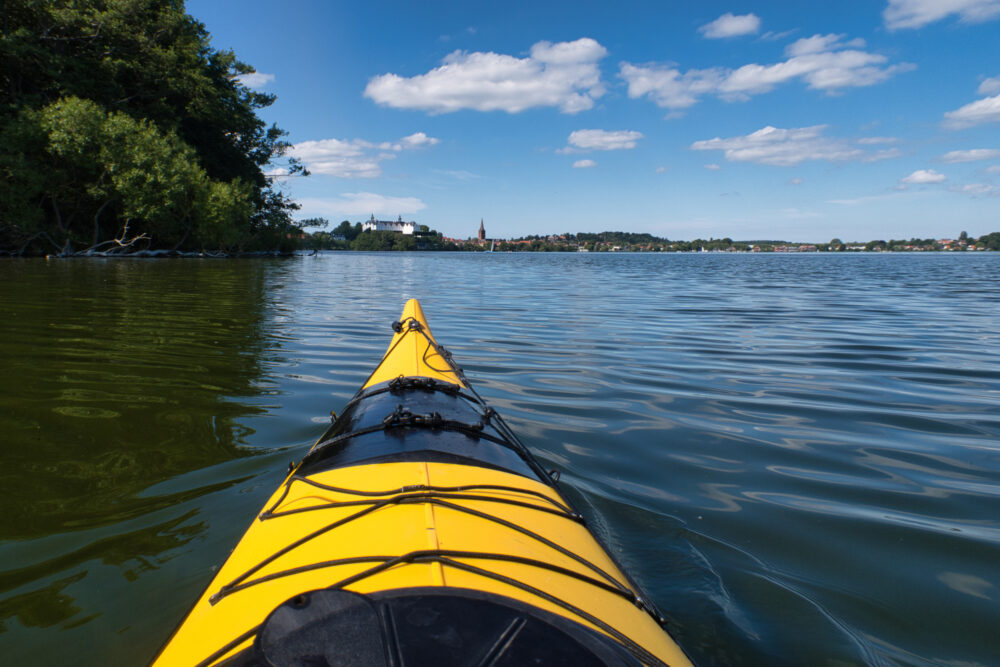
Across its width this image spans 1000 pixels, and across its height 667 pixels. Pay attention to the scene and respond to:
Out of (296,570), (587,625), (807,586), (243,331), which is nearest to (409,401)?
(296,570)

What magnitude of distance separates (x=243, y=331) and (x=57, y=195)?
75.8 ft

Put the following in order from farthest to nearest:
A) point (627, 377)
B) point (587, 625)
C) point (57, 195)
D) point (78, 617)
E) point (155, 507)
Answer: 1. point (57, 195)
2. point (627, 377)
3. point (155, 507)
4. point (78, 617)
5. point (587, 625)

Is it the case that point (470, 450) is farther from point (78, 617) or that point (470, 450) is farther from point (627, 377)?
point (627, 377)

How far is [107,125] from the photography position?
72.6 feet

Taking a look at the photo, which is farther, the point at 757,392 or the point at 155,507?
the point at 757,392

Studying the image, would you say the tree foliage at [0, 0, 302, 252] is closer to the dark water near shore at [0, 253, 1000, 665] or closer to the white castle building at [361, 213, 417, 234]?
the dark water near shore at [0, 253, 1000, 665]

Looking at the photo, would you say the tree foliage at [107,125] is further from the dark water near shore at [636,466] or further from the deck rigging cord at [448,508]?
the deck rigging cord at [448,508]

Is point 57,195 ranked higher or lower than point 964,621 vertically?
higher

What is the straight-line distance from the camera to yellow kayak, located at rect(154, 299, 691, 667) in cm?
113

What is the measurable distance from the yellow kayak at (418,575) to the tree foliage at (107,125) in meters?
25.6

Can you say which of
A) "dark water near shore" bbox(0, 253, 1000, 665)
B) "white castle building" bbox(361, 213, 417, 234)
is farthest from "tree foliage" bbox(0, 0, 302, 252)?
"white castle building" bbox(361, 213, 417, 234)

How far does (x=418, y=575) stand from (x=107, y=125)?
28.6 metres

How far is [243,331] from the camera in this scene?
7.79 meters

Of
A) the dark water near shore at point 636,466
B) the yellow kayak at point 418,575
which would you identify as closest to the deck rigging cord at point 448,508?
the yellow kayak at point 418,575
